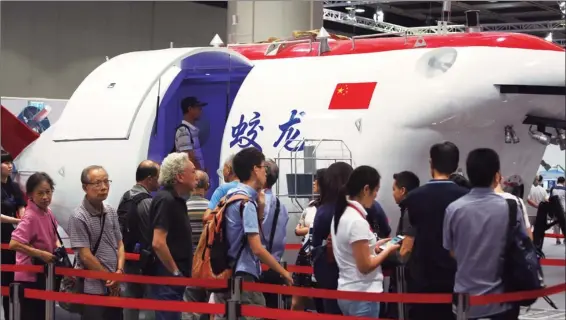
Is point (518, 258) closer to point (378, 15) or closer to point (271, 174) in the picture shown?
point (271, 174)

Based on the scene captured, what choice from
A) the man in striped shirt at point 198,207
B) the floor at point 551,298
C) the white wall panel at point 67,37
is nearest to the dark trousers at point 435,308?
the floor at point 551,298

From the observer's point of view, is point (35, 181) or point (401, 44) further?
point (401, 44)

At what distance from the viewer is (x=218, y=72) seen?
9.23 metres

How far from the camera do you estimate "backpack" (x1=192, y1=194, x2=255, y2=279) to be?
562 centimetres

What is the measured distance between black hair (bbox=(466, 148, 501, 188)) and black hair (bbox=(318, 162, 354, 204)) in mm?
924

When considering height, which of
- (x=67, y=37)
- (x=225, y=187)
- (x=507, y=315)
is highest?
(x=67, y=37)

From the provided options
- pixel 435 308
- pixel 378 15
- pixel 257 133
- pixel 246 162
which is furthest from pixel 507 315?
pixel 378 15

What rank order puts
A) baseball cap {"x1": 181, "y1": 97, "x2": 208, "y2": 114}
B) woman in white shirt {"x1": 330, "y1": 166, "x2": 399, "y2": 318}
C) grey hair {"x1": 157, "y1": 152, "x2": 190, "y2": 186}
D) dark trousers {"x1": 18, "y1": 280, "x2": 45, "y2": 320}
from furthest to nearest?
baseball cap {"x1": 181, "y1": 97, "x2": 208, "y2": 114}
dark trousers {"x1": 18, "y1": 280, "x2": 45, "y2": 320}
grey hair {"x1": 157, "y1": 152, "x2": 190, "y2": 186}
woman in white shirt {"x1": 330, "y1": 166, "x2": 399, "y2": 318}

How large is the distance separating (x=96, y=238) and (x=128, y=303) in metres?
0.59

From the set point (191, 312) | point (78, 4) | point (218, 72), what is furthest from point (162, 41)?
point (191, 312)

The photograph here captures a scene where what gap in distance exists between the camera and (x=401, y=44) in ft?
26.9

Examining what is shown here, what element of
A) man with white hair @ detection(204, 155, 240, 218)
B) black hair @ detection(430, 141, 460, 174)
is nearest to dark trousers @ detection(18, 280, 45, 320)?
man with white hair @ detection(204, 155, 240, 218)

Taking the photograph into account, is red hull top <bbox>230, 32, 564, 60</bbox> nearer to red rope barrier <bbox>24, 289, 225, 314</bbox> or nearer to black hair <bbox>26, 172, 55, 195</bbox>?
black hair <bbox>26, 172, 55, 195</bbox>

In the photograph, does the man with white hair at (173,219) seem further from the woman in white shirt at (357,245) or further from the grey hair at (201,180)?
the woman in white shirt at (357,245)
